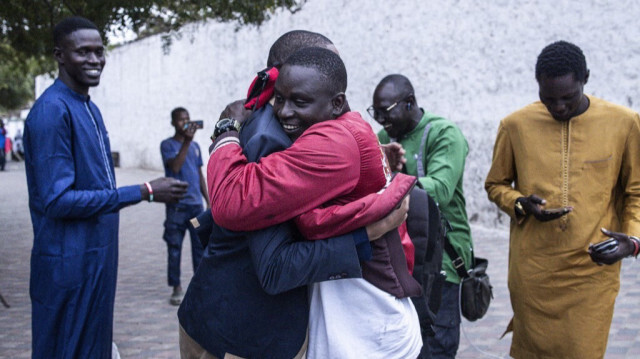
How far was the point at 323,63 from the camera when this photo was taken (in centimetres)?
213

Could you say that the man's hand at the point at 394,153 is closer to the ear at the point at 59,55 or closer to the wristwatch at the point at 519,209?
the wristwatch at the point at 519,209

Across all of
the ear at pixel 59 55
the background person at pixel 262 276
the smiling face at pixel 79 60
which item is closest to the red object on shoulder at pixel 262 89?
the background person at pixel 262 276

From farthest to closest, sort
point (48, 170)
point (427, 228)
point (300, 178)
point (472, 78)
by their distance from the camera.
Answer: point (472, 78)
point (48, 170)
point (427, 228)
point (300, 178)

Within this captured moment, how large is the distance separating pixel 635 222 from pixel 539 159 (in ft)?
1.83

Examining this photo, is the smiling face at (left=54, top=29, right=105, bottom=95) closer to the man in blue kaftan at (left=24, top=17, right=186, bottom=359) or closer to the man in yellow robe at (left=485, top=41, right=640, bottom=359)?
the man in blue kaftan at (left=24, top=17, right=186, bottom=359)

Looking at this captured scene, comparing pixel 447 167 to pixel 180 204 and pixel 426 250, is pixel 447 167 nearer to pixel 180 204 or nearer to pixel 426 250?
pixel 426 250

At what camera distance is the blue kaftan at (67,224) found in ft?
10.3

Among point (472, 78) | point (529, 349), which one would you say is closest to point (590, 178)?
point (529, 349)

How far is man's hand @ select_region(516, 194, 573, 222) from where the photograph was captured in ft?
11.1

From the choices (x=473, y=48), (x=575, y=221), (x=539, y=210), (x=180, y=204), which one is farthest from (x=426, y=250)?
(x=473, y=48)

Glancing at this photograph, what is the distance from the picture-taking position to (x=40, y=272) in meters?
3.24

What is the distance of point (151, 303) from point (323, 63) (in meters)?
5.29

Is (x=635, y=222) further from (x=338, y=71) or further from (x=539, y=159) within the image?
(x=338, y=71)

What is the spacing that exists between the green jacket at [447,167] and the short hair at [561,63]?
0.68 metres
